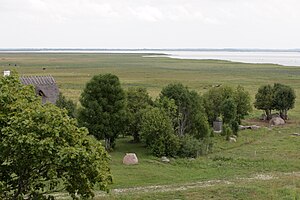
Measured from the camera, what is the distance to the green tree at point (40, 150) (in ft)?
46.7

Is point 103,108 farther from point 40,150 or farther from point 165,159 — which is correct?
point 40,150

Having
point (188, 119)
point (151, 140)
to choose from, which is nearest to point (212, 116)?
point (188, 119)

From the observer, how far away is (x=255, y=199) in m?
24.0

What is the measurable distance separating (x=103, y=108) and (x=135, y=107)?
17.8 ft

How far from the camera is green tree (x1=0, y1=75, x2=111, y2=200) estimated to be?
1423cm

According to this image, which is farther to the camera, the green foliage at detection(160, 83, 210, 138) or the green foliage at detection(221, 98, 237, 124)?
the green foliage at detection(221, 98, 237, 124)

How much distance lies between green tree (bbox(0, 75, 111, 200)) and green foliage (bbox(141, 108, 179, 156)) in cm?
2243

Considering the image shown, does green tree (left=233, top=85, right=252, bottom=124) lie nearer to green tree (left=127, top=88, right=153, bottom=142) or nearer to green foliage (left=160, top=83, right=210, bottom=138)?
green foliage (left=160, top=83, right=210, bottom=138)

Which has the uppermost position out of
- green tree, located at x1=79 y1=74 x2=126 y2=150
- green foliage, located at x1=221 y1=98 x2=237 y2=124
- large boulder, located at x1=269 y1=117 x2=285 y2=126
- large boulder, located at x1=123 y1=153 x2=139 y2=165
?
green tree, located at x1=79 y1=74 x2=126 y2=150

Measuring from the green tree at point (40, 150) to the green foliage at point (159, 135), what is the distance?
73.6ft

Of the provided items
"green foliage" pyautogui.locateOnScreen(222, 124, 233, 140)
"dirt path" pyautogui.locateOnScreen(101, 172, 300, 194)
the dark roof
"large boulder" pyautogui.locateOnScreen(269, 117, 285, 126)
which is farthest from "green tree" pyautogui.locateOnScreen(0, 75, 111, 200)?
"large boulder" pyautogui.locateOnScreen(269, 117, 285, 126)

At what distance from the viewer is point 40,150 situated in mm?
14055

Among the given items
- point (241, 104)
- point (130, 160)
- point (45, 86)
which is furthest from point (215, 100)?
point (130, 160)

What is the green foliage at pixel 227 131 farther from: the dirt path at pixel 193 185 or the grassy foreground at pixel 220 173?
the dirt path at pixel 193 185
